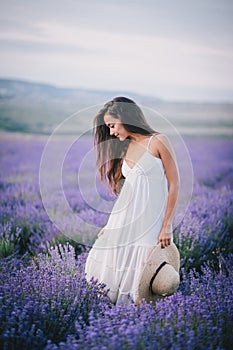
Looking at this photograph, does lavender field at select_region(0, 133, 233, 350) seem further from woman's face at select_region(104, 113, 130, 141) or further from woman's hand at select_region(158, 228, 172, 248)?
woman's face at select_region(104, 113, 130, 141)

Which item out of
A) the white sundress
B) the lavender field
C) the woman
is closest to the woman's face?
the woman

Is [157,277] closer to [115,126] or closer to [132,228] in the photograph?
[132,228]

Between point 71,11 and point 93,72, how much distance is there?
1716 mm

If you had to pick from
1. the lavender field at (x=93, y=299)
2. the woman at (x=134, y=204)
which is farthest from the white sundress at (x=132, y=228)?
the lavender field at (x=93, y=299)

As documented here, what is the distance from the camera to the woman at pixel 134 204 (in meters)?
2.30

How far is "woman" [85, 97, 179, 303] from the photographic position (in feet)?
7.56

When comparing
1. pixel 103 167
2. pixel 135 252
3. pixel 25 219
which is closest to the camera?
pixel 135 252

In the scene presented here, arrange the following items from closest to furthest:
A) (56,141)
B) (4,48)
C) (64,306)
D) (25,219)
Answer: (64,306) < (25,219) < (4,48) < (56,141)

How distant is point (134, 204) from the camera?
237cm

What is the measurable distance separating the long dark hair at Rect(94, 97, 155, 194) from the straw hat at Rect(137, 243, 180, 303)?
0.49 metres

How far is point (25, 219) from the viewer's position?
3623mm

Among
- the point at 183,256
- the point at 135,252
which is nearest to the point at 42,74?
the point at 183,256

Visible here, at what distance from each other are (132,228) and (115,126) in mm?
496

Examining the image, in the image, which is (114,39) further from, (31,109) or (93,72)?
(31,109)
